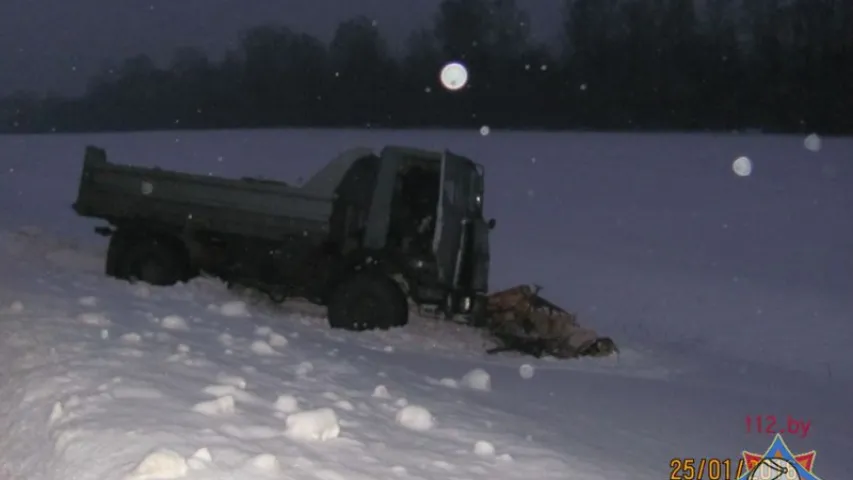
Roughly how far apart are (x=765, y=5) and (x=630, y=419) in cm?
3218

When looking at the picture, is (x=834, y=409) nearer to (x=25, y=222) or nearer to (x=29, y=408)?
(x=29, y=408)

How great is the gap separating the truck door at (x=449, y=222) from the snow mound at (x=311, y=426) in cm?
469

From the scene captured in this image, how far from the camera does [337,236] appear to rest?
8.90 m

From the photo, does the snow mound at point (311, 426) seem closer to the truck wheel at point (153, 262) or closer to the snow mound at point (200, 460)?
the snow mound at point (200, 460)

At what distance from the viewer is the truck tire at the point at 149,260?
30.1 feet

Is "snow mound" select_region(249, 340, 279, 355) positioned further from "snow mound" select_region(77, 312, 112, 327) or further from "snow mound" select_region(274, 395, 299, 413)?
"snow mound" select_region(274, 395, 299, 413)

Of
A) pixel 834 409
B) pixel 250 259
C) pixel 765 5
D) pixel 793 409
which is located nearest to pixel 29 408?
pixel 250 259

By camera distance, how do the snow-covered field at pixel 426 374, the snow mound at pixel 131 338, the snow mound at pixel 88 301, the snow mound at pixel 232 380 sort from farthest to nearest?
the snow mound at pixel 88 301 → the snow mound at pixel 131 338 → the snow mound at pixel 232 380 → the snow-covered field at pixel 426 374

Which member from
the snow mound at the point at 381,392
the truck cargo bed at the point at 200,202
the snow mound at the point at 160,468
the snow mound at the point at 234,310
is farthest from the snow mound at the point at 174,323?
the snow mound at the point at 160,468

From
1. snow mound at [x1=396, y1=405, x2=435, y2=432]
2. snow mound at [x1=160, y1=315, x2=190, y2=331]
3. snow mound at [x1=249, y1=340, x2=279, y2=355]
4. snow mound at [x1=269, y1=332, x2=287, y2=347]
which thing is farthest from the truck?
snow mound at [x1=396, y1=405, x2=435, y2=432]

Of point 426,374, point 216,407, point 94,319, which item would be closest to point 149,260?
point 94,319

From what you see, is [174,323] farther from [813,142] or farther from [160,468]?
[813,142]

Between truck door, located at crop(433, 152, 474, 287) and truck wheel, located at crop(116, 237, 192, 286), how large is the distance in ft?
10.2

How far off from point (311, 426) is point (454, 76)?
3245 cm
